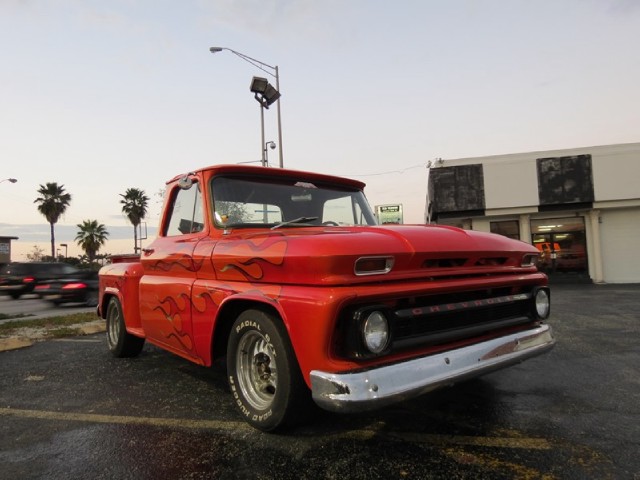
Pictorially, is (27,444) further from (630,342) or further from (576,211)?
(576,211)

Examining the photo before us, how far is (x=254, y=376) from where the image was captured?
3168mm

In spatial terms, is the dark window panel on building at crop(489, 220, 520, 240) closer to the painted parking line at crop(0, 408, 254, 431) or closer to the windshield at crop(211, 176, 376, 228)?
the windshield at crop(211, 176, 376, 228)

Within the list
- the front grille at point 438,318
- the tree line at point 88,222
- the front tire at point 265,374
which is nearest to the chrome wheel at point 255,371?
the front tire at point 265,374

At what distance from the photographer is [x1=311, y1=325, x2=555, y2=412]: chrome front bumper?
7.55 ft

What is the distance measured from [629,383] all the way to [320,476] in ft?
10.5

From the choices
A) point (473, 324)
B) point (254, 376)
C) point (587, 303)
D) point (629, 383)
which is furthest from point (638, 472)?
point (587, 303)

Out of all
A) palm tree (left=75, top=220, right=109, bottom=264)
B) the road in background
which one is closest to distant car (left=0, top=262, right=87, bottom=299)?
the road in background

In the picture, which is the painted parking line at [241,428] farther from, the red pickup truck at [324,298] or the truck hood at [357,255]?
the truck hood at [357,255]

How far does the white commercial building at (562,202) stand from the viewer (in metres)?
19.3

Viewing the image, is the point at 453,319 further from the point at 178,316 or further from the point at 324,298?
the point at 178,316

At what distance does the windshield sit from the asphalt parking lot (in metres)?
1.55

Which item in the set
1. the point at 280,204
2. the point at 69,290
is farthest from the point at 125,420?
the point at 69,290

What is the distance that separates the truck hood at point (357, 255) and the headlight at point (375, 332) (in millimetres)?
215

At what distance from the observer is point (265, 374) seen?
3107 mm
